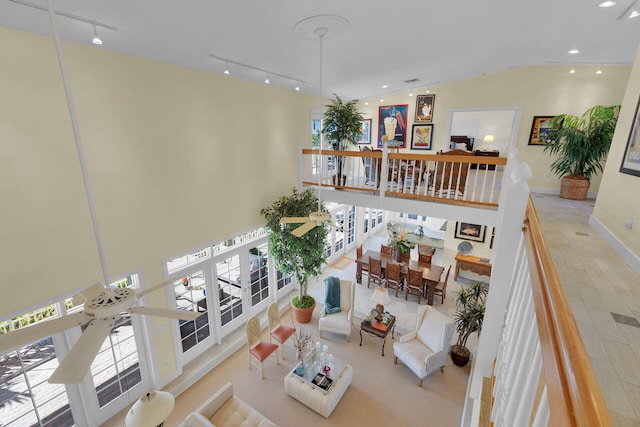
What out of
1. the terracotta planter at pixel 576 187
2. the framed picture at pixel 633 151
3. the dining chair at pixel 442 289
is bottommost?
the dining chair at pixel 442 289

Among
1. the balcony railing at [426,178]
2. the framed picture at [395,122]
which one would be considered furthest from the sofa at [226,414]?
the framed picture at [395,122]

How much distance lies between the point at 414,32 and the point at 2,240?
18.4 feet

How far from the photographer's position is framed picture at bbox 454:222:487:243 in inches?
348

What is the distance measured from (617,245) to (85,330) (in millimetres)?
4090

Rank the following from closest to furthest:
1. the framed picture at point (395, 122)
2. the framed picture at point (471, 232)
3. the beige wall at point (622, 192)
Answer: the beige wall at point (622, 192), the framed picture at point (395, 122), the framed picture at point (471, 232)

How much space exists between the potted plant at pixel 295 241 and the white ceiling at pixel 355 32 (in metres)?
2.60

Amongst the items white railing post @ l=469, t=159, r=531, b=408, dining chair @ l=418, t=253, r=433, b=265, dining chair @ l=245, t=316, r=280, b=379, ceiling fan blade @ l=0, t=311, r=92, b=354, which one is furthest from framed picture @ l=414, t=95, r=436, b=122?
ceiling fan blade @ l=0, t=311, r=92, b=354

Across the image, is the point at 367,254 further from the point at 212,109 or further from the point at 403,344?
the point at 212,109

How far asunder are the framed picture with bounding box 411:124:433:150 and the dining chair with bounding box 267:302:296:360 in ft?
20.3

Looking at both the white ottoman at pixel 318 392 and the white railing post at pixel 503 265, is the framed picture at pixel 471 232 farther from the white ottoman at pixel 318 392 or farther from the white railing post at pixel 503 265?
the white railing post at pixel 503 265

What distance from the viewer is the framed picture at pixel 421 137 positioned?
8211mm

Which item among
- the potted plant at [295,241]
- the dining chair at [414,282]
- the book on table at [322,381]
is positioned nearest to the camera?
the book on table at [322,381]

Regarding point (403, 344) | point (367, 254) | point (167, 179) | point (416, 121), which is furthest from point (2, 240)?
point (416, 121)

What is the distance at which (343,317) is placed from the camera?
6.22 m
